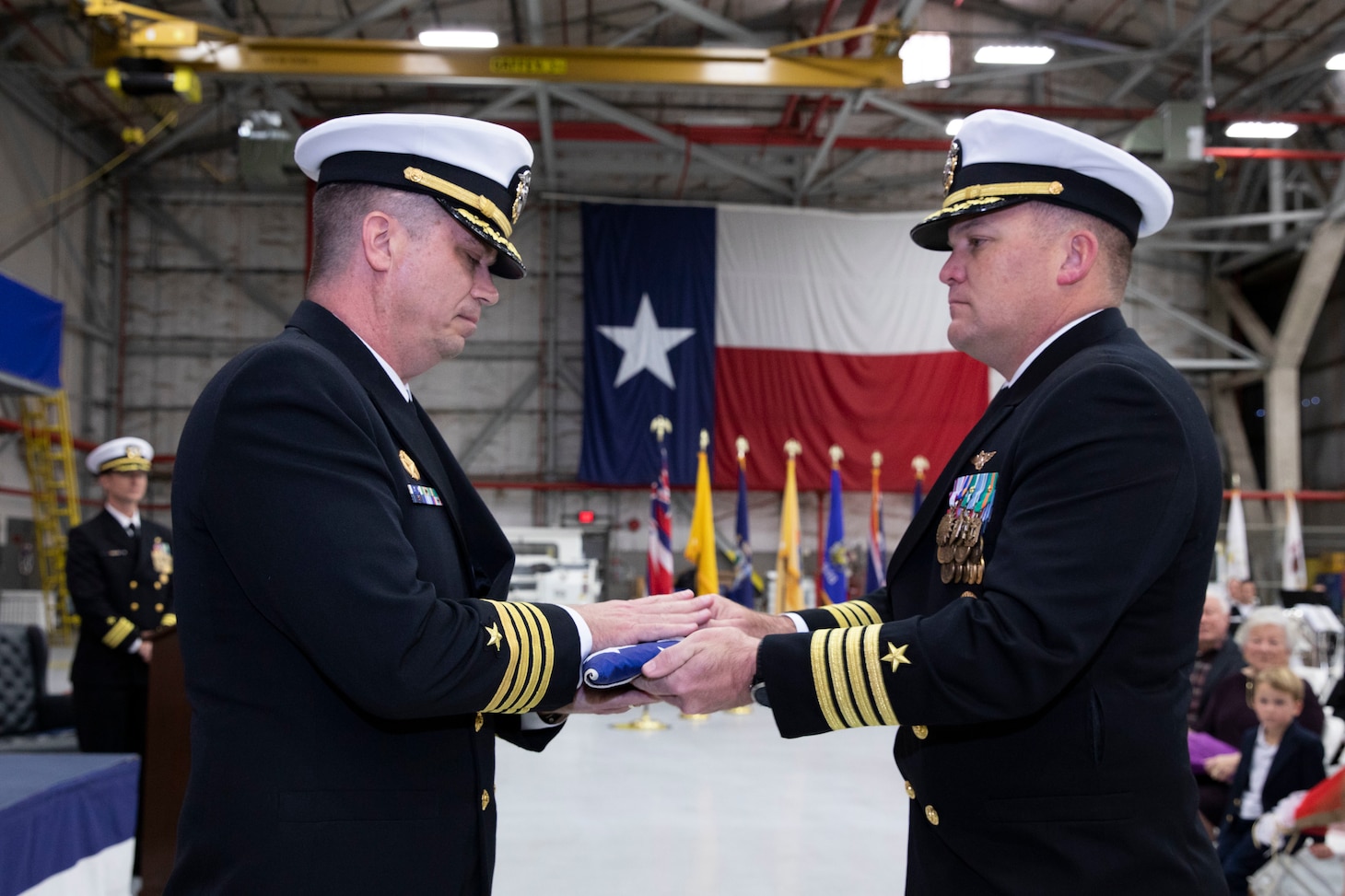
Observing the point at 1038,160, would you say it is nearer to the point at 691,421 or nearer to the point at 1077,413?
the point at 1077,413

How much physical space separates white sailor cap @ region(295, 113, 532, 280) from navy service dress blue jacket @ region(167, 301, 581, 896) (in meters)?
0.28

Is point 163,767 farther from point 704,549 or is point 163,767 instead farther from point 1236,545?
point 1236,545

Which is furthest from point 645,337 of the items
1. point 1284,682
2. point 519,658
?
point 519,658

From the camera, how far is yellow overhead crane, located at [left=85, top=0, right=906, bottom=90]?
1285cm

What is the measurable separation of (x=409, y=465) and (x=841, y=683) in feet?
2.40

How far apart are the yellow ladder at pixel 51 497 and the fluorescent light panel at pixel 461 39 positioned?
274 inches

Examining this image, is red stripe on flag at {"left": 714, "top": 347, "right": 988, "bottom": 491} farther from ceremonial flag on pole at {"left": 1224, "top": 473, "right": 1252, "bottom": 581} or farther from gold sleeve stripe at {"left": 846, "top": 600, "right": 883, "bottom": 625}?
gold sleeve stripe at {"left": 846, "top": 600, "right": 883, "bottom": 625}

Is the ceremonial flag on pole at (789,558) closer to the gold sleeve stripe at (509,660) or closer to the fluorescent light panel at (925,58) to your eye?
the fluorescent light panel at (925,58)

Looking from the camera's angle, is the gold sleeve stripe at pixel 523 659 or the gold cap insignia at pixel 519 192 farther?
the gold cap insignia at pixel 519 192

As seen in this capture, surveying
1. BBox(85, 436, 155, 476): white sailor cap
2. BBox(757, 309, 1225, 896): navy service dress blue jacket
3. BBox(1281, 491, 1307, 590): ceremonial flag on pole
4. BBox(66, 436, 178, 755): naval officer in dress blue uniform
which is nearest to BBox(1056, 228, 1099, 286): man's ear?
BBox(757, 309, 1225, 896): navy service dress blue jacket

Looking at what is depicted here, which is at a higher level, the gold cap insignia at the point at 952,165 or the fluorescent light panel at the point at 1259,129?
the fluorescent light panel at the point at 1259,129

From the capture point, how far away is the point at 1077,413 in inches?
62.8

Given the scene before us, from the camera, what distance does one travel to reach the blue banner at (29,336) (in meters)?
11.2

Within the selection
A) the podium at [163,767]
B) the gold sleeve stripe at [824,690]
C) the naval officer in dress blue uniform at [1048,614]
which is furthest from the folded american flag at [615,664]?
the podium at [163,767]
